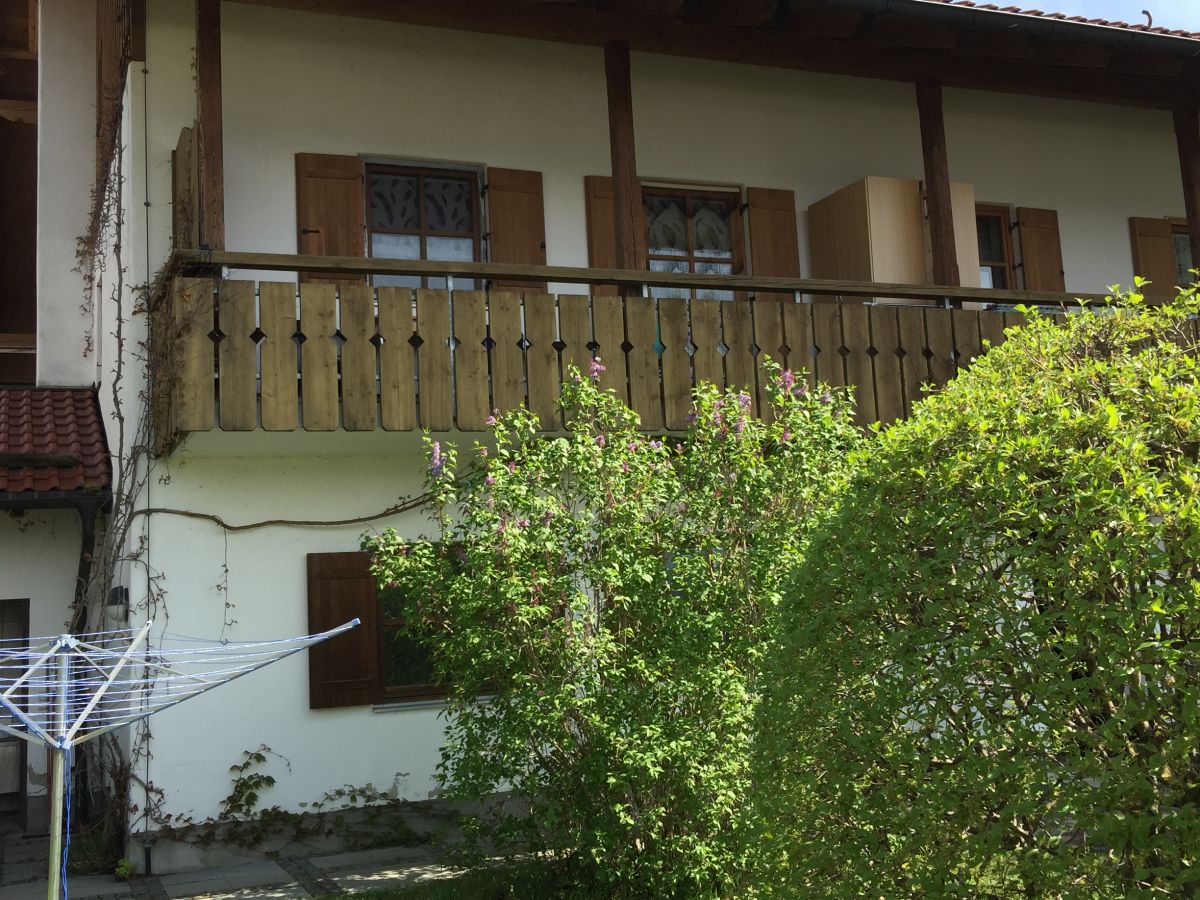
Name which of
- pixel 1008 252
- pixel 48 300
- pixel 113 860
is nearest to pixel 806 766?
pixel 113 860

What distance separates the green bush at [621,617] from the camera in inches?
246

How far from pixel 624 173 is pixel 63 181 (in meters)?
6.03

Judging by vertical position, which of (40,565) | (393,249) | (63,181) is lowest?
(40,565)

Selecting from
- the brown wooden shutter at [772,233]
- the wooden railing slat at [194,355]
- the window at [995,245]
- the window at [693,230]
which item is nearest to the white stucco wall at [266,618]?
the wooden railing slat at [194,355]

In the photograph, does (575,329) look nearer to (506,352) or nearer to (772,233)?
(506,352)

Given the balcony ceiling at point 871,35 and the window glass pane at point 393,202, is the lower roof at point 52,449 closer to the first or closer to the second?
the window glass pane at point 393,202

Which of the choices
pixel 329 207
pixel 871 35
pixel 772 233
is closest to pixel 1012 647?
pixel 329 207

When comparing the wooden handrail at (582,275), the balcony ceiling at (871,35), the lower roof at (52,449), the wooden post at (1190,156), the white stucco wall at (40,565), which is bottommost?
the white stucco wall at (40,565)

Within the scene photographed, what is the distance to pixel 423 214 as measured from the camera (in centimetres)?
1014

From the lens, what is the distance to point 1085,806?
11.2 ft

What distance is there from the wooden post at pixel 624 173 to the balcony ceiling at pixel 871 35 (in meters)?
0.47

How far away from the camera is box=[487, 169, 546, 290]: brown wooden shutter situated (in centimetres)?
1015

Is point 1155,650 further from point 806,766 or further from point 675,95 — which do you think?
point 675,95

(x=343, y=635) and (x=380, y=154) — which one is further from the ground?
(x=380, y=154)
